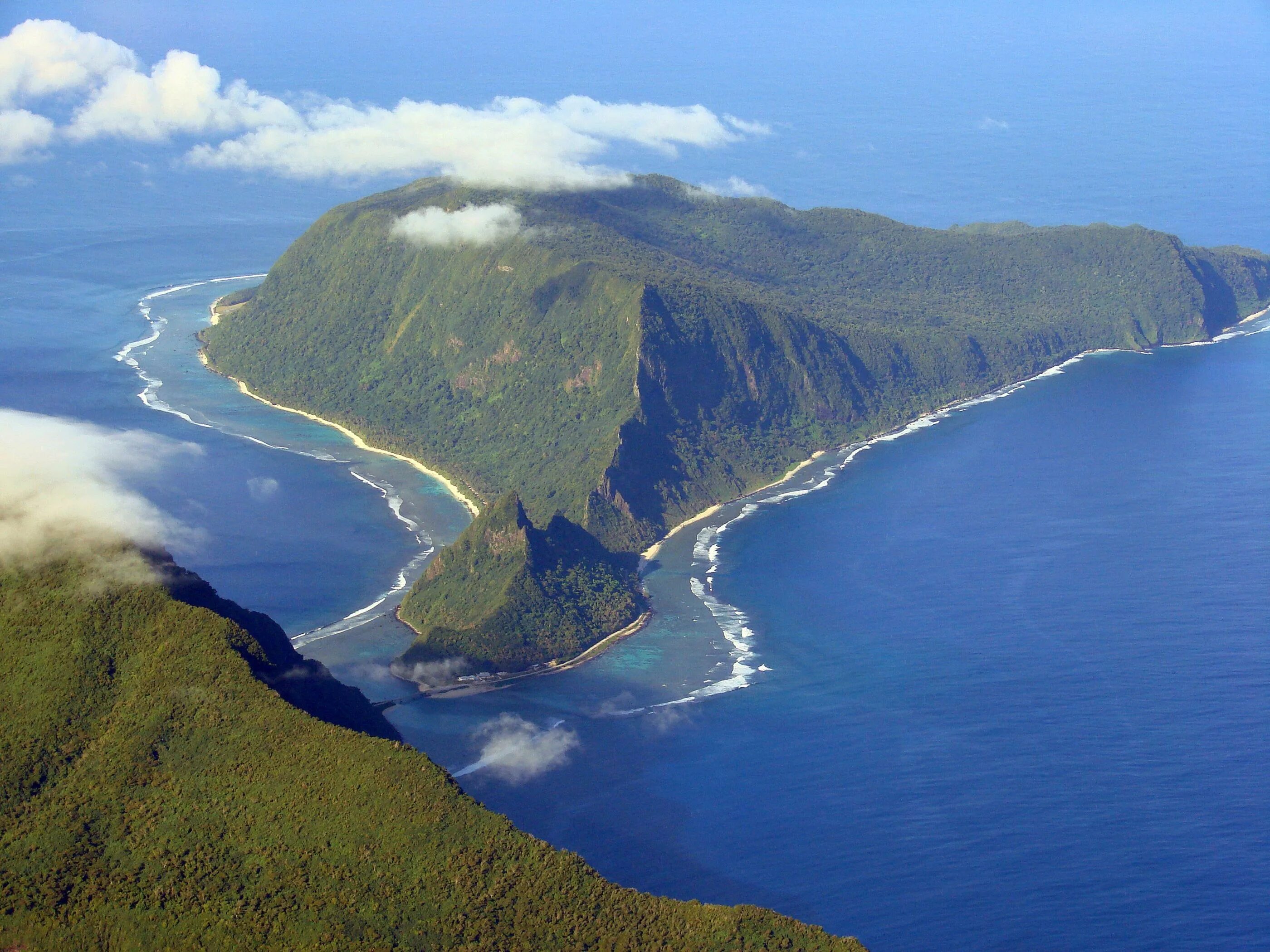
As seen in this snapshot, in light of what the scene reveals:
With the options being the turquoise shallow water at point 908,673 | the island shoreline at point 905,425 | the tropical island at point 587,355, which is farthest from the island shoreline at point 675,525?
the turquoise shallow water at point 908,673

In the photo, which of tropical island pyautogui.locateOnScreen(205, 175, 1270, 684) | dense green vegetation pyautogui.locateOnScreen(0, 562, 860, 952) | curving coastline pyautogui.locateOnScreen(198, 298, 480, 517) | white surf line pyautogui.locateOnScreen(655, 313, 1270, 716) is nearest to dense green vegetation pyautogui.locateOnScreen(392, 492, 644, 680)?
tropical island pyautogui.locateOnScreen(205, 175, 1270, 684)

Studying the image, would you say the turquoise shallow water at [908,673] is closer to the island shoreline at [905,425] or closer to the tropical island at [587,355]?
the island shoreline at [905,425]

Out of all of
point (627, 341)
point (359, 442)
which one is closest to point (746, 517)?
point (627, 341)

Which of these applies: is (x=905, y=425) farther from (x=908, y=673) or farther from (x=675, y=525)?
(x=908, y=673)

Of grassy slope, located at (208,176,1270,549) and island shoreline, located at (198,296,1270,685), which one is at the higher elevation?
grassy slope, located at (208,176,1270,549)

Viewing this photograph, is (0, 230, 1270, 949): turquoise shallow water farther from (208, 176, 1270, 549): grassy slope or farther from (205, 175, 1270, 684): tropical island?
(208, 176, 1270, 549): grassy slope
